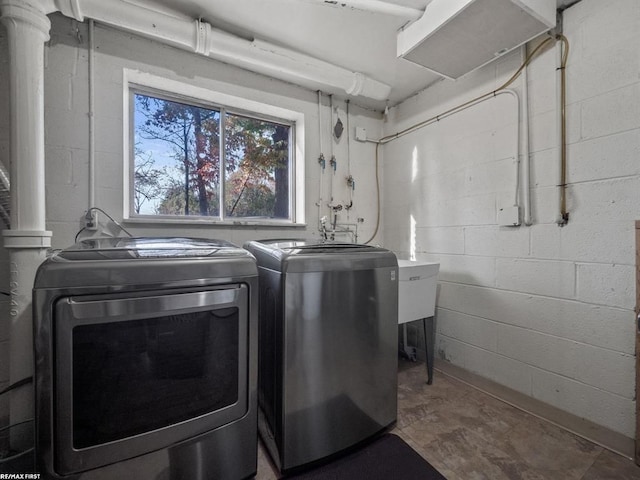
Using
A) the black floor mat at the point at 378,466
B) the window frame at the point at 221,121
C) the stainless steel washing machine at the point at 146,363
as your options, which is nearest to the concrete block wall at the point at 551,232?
the black floor mat at the point at 378,466

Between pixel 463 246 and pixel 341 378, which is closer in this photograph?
pixel 341 378

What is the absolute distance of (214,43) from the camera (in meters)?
1.70

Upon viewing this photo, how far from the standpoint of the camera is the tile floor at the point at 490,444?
125 centimetres

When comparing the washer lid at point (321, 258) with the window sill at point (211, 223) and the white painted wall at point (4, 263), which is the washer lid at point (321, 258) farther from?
the white painted wall at point (4, 263)

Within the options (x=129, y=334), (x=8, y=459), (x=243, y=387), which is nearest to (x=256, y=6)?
(x=129, y=334)

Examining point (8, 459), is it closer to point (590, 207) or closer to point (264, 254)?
point (264, 254)

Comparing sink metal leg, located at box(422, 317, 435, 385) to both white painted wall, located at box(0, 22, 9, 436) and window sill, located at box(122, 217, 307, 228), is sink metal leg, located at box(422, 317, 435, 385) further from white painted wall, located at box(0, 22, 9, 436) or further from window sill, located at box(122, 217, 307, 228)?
white painted wall, located at box(0, 22, 9, 436)

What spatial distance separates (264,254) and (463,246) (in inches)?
59.6

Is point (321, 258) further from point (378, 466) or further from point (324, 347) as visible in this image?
point (378, 466)

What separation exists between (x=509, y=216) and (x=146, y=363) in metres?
2.05

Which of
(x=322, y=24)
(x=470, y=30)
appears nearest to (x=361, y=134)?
(x=322, y=24)

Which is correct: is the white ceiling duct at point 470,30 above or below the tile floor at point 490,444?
above

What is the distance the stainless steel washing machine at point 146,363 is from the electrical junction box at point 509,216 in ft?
5.33

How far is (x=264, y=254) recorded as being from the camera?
1.40 m
